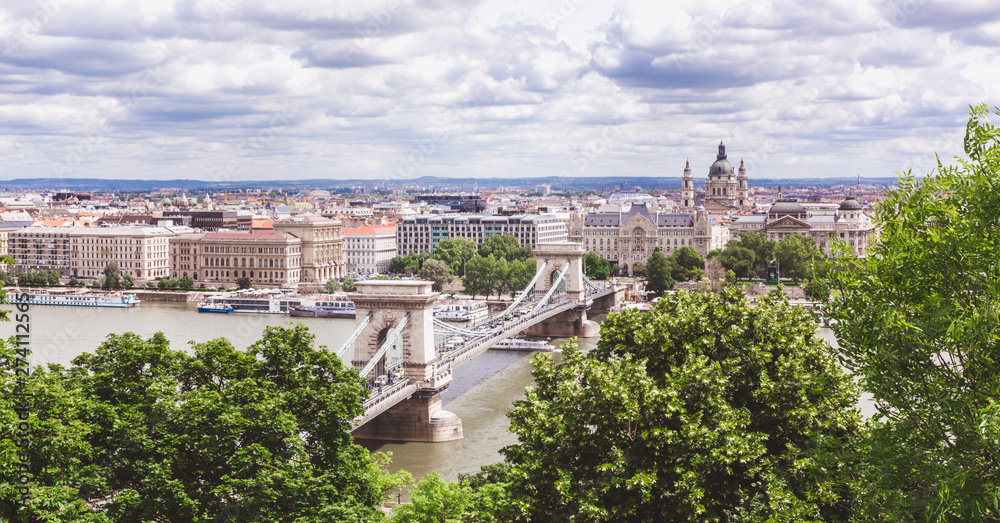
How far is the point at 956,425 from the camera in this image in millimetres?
8344

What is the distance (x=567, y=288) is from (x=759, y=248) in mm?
27235

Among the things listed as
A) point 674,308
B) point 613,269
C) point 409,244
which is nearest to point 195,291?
point 409,244

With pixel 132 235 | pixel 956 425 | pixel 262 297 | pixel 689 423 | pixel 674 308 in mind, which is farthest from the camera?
pixel 132 235

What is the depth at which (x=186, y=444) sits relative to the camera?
1251cm

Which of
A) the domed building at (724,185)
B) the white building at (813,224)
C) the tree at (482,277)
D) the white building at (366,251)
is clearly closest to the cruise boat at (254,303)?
the tree at (482,277)

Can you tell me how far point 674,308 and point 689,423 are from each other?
363cm

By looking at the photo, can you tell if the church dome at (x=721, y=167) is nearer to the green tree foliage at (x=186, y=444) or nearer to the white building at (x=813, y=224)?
the white building at (x=813, y=224)

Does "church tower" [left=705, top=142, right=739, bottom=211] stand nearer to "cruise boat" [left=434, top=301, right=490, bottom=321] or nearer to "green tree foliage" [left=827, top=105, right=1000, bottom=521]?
"cruise boat" [left=434, top=301, right=490, bottom=321]

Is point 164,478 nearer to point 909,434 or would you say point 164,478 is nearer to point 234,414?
point 234,414

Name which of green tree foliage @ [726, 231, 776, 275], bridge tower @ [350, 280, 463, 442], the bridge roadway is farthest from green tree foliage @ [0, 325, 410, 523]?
green tree foliage @ [726, 231, 776, 275]

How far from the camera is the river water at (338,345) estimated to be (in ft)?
79.8

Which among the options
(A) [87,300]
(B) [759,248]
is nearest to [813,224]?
(B) [759,248]

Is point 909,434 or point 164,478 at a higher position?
point 909,434

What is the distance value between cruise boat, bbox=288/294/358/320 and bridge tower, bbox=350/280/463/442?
29025 mm
